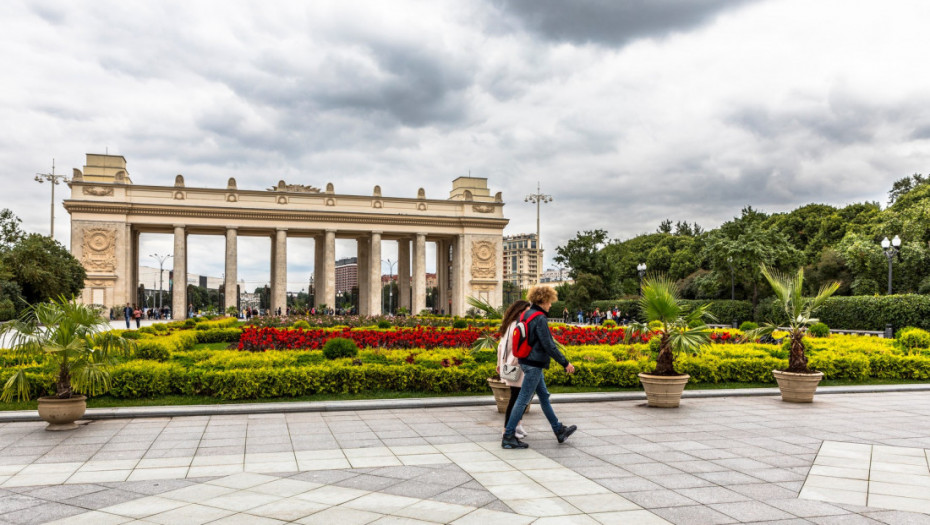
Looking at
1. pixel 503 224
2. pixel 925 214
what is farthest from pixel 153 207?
pixel 925 214

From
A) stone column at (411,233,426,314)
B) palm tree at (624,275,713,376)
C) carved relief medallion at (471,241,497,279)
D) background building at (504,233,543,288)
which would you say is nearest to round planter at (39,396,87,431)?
palm tree at (624,275,713,376)

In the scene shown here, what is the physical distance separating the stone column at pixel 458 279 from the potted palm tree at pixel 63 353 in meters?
46.7

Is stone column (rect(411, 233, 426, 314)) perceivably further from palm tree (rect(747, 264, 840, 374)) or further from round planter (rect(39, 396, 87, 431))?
round planter (rect(39, 396, 87, 431))

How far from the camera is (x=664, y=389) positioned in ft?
33.2

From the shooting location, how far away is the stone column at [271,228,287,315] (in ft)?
170

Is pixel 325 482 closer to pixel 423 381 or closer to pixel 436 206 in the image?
pixel 423 381

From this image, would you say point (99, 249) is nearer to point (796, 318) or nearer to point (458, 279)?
point (458, 279)

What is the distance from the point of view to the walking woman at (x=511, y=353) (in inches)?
292

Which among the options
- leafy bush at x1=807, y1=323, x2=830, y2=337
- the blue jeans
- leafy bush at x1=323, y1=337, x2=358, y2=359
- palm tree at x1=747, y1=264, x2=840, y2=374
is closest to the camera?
the blue jeans

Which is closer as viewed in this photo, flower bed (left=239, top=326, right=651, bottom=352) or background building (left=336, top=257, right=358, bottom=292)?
flower bed (left=239, top=326, right=651, bottom=352)

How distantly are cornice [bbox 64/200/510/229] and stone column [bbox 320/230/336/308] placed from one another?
61.0 inches

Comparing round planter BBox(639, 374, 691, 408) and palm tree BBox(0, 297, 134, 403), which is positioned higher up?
palm tree BBox(0, 297, 134, 403)

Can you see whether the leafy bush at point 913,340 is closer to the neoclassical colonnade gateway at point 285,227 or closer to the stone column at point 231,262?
the neoclassical colonnade gateway at point 285,227

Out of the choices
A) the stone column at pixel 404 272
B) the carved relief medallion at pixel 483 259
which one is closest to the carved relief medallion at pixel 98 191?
the stone column at pixel 404 272
